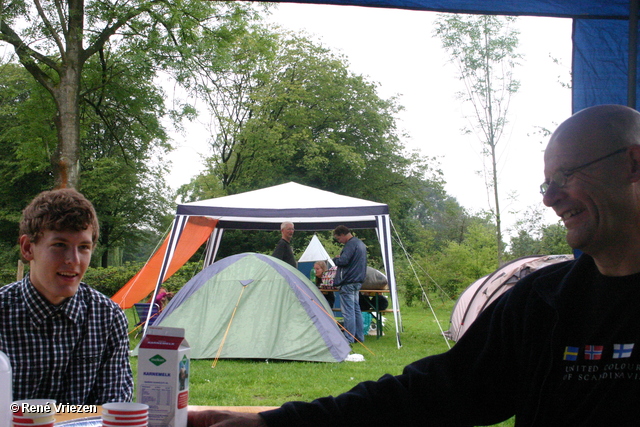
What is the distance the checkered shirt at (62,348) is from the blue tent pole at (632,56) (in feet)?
6.14

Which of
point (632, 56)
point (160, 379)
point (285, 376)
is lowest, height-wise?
point (285, 376)

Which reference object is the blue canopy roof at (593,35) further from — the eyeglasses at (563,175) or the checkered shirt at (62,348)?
the checkered shirt at (62,348)

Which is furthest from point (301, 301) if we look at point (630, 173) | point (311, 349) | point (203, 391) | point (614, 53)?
point (630, 173)

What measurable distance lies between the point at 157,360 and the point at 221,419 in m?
0.19

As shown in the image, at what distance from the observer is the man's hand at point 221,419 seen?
3.72ft

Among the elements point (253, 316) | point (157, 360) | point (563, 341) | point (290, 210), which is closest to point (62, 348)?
point (157, 360)

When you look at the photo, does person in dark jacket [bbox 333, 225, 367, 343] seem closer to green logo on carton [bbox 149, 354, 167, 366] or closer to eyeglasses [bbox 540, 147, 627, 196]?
eyeglasses [bbox 540, 147, 627, 196]

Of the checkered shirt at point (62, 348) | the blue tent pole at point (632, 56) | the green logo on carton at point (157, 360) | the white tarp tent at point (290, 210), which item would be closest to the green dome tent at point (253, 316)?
the white tarp tent at point (290, 210)

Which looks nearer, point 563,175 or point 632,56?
point 563,175

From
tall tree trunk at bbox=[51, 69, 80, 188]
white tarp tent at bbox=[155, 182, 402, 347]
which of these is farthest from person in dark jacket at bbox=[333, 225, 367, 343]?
tall tree trunk at bbox=[51, 69, 80, 188]

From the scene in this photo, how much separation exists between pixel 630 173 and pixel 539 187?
0.80ft

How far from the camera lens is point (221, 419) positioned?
1.16 meters

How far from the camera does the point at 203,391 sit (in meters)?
4.61

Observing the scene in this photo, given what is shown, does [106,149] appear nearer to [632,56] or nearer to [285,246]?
[285,246]
